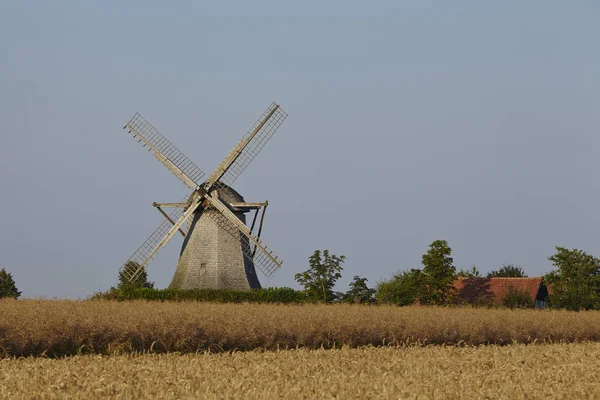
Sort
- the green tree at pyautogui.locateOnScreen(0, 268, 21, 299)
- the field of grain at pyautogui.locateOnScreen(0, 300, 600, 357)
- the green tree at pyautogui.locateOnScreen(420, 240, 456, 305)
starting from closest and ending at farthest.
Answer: the field of grain at pyautogui.locateOnScreen(0, 300, 600, 357)
the green tree at pyautogui.locateOnScreen(420, 240, 456, 305)
the green tree at pyautogui.locateOnScreen(0, 268, 21, 299)

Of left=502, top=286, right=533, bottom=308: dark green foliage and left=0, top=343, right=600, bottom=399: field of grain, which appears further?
left=502, top=286, right=533, bottom=308: dark green foliage

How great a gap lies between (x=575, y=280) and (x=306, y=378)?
38407 mm

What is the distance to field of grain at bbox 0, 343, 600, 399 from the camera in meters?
7.98

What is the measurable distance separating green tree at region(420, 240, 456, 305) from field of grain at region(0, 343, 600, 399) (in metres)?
29.9

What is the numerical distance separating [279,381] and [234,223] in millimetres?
28580

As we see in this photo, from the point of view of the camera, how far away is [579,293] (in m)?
43.6

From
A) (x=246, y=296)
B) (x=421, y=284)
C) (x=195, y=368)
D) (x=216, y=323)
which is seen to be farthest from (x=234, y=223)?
(x=195, y=368)

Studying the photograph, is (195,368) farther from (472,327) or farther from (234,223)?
(234,223)

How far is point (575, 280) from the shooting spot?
44156 millimetres

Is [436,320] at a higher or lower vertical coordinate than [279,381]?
higher

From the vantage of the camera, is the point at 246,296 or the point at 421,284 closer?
the point at 246,296

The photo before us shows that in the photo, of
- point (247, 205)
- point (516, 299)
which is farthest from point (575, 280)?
point (247, 205)

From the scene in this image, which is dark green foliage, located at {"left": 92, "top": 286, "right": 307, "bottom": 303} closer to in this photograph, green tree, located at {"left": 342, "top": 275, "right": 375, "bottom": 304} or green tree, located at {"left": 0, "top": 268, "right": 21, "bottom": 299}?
green tree, located at {"left": 342, "top": 275, "right": 375, "bottom": 304}

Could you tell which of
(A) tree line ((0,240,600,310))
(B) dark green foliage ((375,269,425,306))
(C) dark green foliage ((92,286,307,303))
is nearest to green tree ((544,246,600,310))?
(A) tree line ((0,240,600,310))
